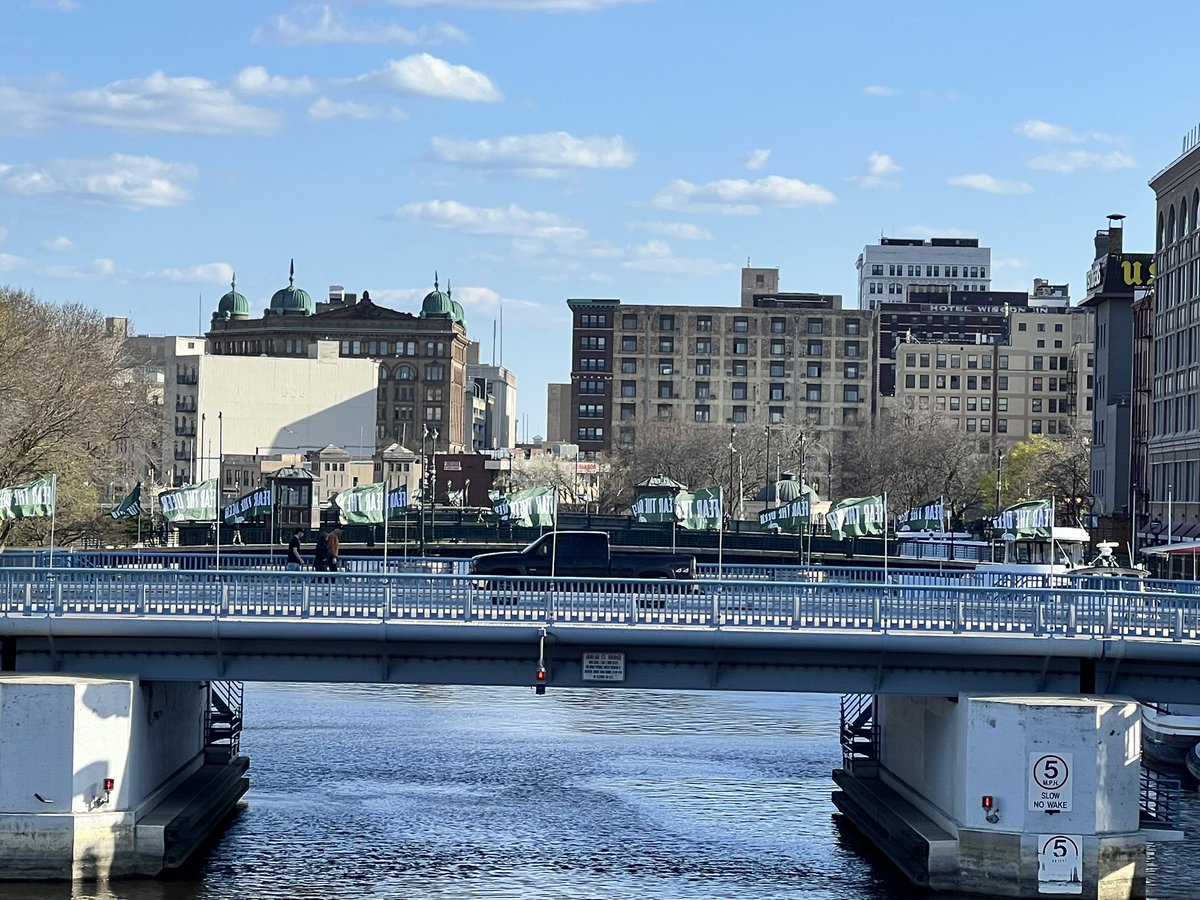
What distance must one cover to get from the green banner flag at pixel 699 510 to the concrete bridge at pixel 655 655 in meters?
36.2

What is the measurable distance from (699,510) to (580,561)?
22.0 metres

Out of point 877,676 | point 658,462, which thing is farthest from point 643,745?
point 658,462

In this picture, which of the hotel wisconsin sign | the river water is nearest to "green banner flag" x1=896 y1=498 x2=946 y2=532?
the hotel wisconsin sign

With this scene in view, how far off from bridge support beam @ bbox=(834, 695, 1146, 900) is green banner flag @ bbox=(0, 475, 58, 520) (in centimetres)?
2749

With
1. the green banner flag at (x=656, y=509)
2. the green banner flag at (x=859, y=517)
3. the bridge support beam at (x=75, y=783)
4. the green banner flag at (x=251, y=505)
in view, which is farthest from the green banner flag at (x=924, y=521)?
the bridge support beam at (x=75, y=783)

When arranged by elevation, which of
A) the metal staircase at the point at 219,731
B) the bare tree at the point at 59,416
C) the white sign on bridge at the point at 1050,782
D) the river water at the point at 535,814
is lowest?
the river water at the point at 535,814

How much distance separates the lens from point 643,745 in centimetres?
6338

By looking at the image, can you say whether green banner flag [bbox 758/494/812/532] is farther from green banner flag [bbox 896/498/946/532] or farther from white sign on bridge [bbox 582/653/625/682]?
white sign on bridge [bbox 582/653/625/682]

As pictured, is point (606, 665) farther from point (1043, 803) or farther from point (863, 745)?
point (863, 745)

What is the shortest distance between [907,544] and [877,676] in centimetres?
7250

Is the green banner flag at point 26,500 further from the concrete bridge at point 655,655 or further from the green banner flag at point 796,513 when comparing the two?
the green banner flag at point 796,513

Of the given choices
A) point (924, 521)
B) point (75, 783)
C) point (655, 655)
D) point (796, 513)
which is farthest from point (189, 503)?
point (924, 521)

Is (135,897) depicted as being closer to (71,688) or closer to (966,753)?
(71,688)

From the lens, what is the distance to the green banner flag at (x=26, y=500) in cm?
5631
